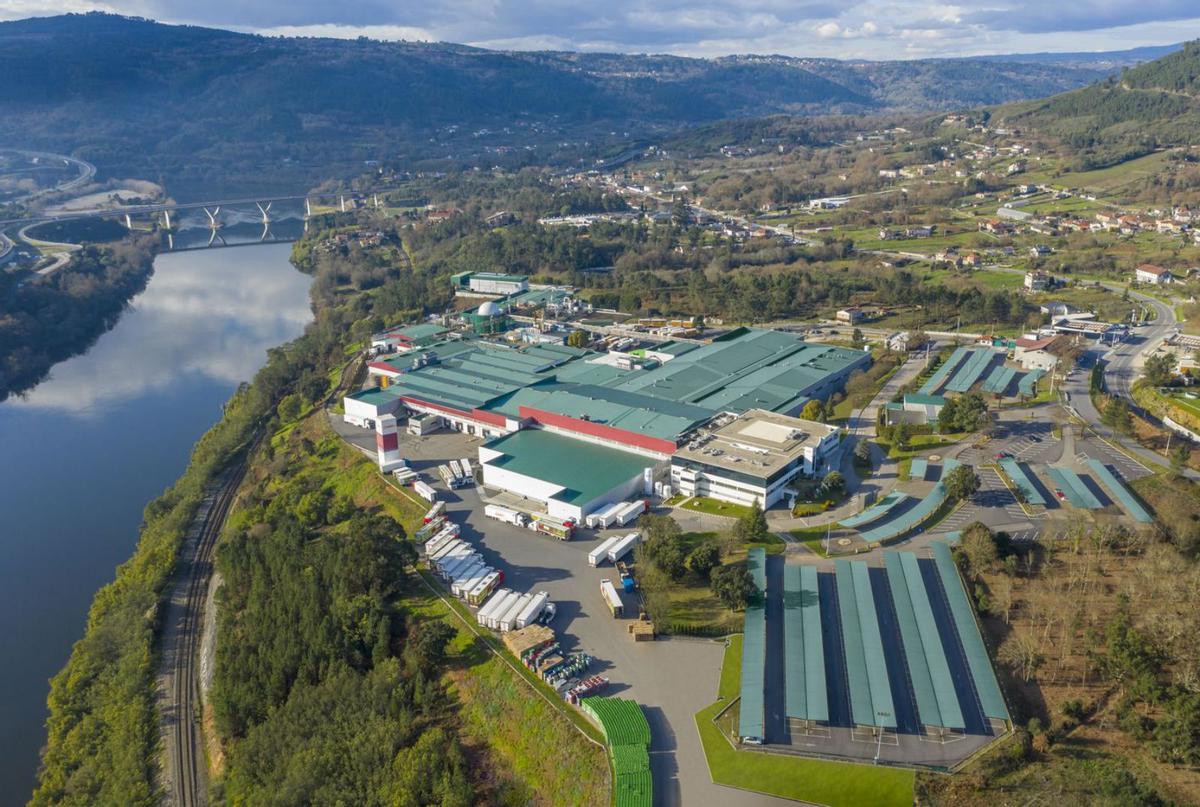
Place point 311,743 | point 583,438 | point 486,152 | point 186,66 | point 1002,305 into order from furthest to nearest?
point 186,66 < point 486,152 < point 1002,305 < point 583,438 < point 311,743

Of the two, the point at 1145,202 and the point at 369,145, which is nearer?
the point at 1145,202

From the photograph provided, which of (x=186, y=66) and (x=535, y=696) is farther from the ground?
(x=186, y=66)

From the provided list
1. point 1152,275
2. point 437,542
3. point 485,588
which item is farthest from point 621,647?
point 1152,275

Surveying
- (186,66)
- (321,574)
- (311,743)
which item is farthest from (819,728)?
(186,66)

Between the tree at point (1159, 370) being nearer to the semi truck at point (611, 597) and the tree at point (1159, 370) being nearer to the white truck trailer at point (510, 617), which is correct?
the semi truck at point (611, 597)

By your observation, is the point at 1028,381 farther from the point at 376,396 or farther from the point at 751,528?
the point at 376,396

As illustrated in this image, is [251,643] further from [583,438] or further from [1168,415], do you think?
[1168,415]

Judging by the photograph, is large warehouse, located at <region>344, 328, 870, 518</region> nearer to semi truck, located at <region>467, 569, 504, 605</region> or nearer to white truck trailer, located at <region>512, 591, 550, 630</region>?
semi truck, located at <region>467, 569, 504, 605</region>

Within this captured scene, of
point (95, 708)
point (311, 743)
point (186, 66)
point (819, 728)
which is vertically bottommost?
point (95, 708)
